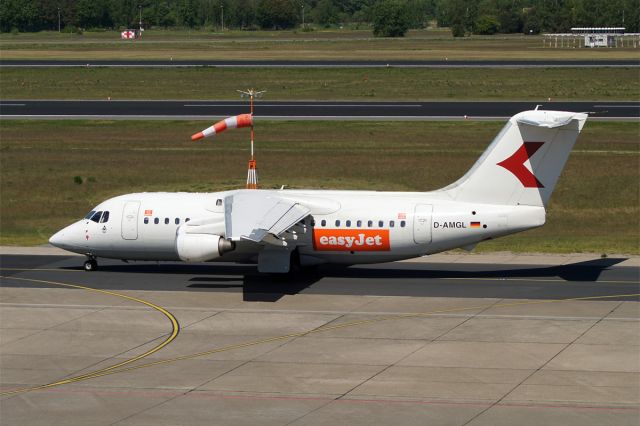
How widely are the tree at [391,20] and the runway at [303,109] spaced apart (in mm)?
93176

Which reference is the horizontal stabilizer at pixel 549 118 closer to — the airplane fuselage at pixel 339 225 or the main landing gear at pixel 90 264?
the airplane fuselage at pixel 339 225

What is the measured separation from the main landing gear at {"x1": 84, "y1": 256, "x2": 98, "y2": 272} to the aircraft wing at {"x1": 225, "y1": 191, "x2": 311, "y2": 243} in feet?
23.6

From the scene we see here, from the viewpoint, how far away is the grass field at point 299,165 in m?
57.9

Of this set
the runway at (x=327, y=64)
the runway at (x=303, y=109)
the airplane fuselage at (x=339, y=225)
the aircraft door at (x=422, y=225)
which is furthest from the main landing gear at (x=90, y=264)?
the runway at (x=327, y=64)

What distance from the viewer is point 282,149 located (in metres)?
74.4

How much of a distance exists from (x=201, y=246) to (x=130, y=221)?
4670mm

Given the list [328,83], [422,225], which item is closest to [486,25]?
[328,83]

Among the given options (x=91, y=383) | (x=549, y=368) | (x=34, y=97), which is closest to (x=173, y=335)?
(x=91, y=383)

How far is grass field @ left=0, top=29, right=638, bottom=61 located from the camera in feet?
458

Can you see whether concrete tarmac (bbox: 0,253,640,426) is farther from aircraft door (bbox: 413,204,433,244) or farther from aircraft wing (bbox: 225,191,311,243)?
aircraft wing (bbox: 225,191,311,243)

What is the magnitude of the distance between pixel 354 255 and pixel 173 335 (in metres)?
9.52

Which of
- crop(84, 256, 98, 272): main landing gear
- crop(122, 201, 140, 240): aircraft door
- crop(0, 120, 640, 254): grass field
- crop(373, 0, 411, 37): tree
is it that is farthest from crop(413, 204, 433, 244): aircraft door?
crop(373, 0, 411, 37): tree

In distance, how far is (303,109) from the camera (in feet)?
303

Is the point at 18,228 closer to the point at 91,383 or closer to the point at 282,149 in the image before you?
the point at 282,149
